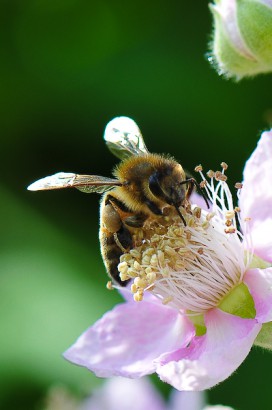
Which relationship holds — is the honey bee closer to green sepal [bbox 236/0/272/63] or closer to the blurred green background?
green sepal [bbox 236/0/272/63]

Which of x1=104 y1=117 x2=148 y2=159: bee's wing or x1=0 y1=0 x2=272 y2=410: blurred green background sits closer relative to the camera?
x1=104 y1=117 x2=148 y2=159: bee's wing

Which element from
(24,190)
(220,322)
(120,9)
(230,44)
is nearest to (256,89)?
(120,9)

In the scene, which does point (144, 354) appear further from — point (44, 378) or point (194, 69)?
point (194, 69)

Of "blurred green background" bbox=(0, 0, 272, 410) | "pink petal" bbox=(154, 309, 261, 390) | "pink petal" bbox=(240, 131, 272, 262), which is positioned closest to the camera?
"pink petal" bbox=(154, 309, 261, 390)

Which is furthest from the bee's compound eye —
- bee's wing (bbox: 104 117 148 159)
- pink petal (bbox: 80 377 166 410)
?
pink petal (bbox: 80 377 166 410)

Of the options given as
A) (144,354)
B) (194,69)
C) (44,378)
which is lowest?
(44,378)
